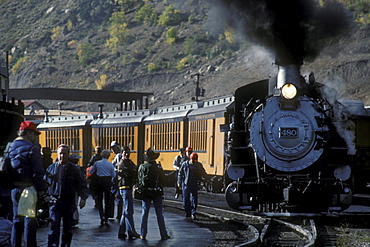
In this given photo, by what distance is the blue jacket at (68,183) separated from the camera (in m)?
9.65

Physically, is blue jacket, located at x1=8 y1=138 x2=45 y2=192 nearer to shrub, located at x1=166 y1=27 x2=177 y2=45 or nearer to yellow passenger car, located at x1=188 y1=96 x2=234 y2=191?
yellow passenger car, located at x1=188 y1=96 x2=234 y2=191

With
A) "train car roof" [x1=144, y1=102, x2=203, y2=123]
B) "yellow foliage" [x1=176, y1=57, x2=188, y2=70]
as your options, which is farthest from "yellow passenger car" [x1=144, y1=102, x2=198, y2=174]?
"yellow foliage" [x1=176, y1=57, x2=188, y2=70]

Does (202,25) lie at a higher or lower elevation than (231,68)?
higher

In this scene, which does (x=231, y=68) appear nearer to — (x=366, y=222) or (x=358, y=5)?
(x=358, y=5)

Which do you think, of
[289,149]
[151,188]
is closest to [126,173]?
[151,188]

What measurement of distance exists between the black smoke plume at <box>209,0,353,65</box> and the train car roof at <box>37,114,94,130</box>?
1887cm

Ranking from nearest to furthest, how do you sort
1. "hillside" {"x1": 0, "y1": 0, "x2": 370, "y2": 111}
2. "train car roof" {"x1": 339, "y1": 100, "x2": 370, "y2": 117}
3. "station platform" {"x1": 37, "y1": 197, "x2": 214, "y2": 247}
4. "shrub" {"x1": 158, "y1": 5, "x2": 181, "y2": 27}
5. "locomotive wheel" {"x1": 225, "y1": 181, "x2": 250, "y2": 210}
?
"station platform" {"x1": 37, "y1": 197, "x2": 214, "y2": 247} < "locomotive wheel" {"x1": 225, "y1": 181, "x2": 250, "y2": 210} < "train car roof" {"x1": 339, "y1": 100, "x2": 370, "y2": 117} < "hillside" {"x1": 0, "y1": 0, "x2": 370, "y2": 111} < "shrub" {"x1": 158, "y1": 5, "x2": 181, "y2": 27}

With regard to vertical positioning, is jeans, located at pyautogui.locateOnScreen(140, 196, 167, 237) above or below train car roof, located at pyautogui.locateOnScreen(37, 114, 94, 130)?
below

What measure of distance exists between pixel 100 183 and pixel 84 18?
131955 mm

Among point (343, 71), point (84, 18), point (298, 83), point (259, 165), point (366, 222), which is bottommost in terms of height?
point (366, 222)

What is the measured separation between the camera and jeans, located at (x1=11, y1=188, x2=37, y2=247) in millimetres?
8703

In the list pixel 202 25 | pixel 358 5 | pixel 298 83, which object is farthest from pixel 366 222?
pixel 202 25

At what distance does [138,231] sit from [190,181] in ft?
10.2

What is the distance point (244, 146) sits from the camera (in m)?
14.1
